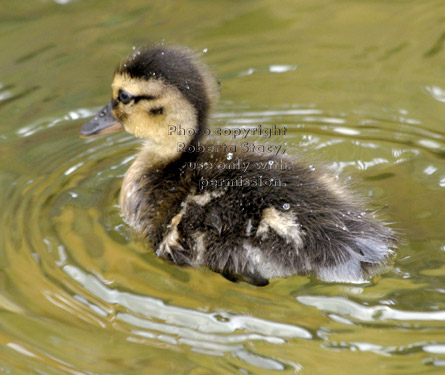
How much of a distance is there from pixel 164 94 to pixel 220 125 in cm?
70

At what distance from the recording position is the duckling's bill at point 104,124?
2.40 m

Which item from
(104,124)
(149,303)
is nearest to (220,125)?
(104,124)

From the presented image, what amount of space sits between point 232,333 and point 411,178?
37.8 inches

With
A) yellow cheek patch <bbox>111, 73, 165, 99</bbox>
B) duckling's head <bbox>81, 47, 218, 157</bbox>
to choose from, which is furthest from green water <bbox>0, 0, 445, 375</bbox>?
yellow cheek patch <bbox>111, 73, 165, 99</bbox>

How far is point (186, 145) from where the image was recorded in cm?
225

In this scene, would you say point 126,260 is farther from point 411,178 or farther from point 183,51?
point 411,178

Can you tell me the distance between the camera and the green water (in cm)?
181

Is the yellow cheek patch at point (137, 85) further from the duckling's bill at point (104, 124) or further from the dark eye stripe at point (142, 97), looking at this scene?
the duckling's bill at point (104, 124)

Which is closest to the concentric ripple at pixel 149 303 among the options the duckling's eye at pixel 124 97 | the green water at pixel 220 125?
the green water at pixel 220 125

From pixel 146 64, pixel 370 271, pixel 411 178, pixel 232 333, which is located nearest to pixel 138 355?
pixel 232 333

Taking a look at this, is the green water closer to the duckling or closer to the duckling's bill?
the duckling

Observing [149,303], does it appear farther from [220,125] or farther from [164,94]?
[220,125]

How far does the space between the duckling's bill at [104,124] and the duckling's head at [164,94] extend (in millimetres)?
53

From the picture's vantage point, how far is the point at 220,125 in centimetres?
285
